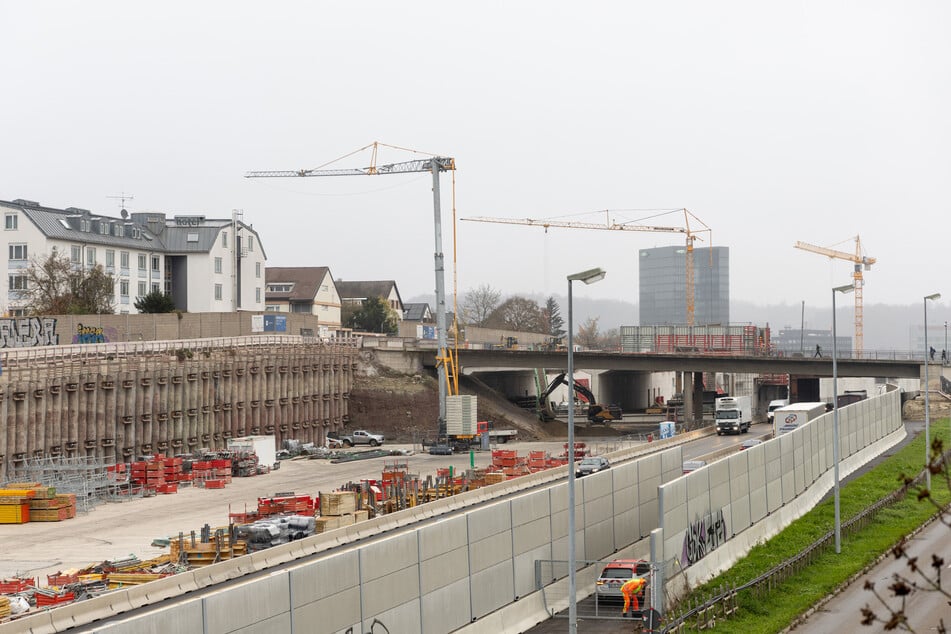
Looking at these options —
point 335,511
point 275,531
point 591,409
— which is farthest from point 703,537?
point 591,409

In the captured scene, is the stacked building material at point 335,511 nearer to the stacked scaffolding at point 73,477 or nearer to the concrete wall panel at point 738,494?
the concrete wall panel at point 738,494

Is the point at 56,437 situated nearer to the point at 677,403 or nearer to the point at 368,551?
the point at 368,551

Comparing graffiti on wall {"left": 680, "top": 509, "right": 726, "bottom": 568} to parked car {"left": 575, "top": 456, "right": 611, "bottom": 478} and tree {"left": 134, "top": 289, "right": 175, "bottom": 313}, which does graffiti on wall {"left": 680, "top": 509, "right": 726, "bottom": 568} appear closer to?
parked car {"left": 575, "top": 456, "right": 611, "bottom": 478}

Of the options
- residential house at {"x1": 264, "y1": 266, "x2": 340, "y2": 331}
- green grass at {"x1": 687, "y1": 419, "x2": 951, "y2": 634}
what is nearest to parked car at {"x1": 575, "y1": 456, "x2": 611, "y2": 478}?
green grass at {"x1": 687, "y1": 419, "x2": 951, "y2": 634}

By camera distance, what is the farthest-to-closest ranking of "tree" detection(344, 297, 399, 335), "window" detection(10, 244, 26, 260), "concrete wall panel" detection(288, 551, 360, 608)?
"tree" detection(344, 297, 399, 335) → "window" detection(10, 244, 26, 260) → "concrete wall panel" detection(288, 551, 360, 608)

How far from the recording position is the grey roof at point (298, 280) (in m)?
168

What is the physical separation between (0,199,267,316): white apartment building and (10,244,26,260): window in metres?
0.05

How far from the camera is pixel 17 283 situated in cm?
12019

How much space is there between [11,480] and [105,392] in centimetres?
1138

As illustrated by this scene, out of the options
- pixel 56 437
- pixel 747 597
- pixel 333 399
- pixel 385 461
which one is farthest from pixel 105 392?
pixel 747 597

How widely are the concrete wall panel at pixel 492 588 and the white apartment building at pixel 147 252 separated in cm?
9711

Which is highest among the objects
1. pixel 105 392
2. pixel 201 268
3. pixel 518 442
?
pixel 201 268

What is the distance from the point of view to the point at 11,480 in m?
67.1

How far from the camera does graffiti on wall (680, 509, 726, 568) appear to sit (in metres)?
39.6
